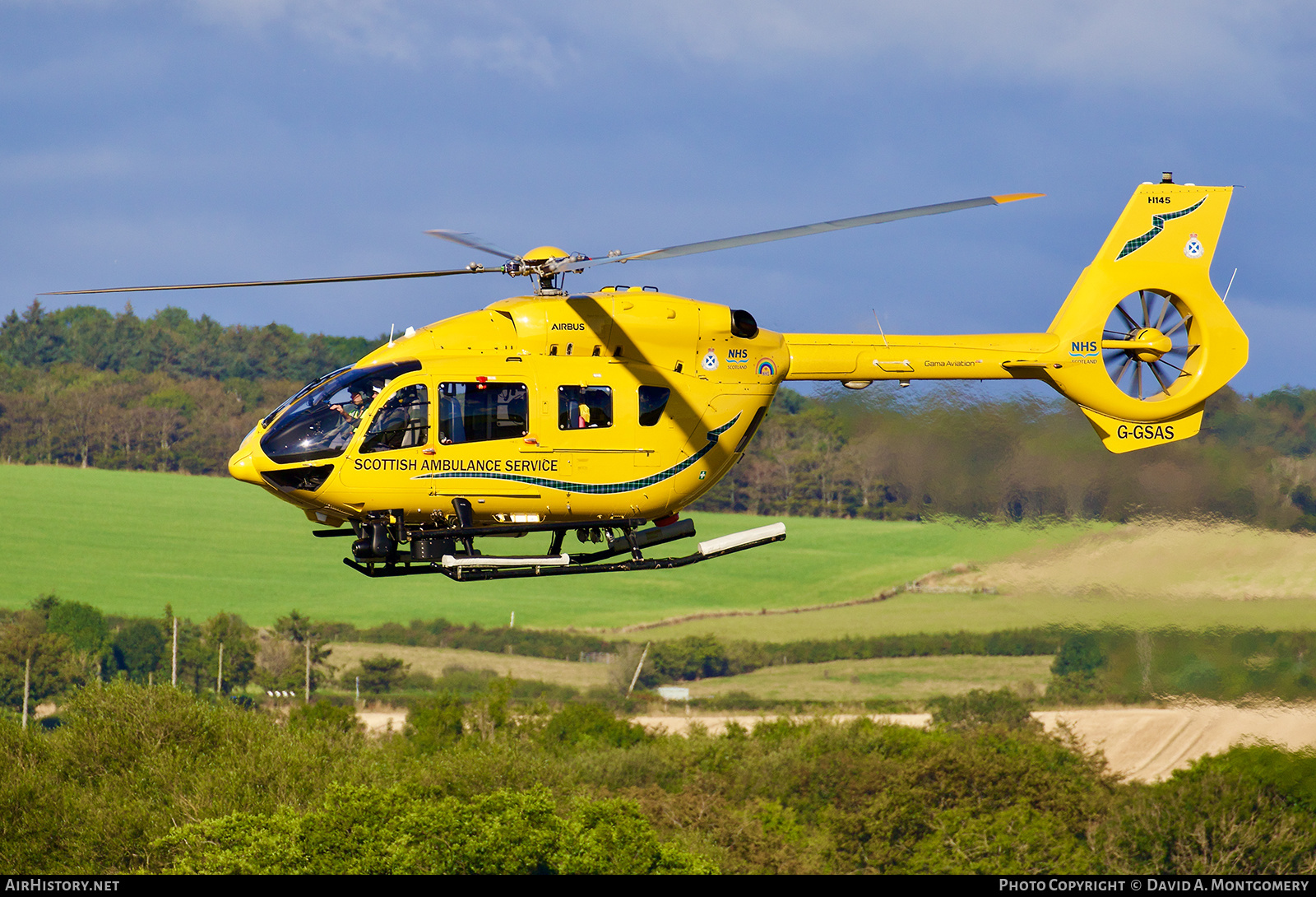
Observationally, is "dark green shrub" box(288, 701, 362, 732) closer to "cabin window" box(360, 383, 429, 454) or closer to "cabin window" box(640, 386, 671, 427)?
"cabin window" box(640, 386, 671, 427)

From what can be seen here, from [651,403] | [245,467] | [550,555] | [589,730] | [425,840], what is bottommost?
[589,730]

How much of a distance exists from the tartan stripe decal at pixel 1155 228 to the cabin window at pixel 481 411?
10342mm

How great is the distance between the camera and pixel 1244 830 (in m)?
60.7

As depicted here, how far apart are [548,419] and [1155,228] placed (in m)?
10.7

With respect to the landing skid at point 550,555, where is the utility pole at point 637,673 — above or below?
below

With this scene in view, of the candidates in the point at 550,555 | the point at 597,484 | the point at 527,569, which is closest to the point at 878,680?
the point at 597,484

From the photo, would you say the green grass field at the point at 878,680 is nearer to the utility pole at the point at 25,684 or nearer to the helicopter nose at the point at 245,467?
the utility pole at the point at 25,684

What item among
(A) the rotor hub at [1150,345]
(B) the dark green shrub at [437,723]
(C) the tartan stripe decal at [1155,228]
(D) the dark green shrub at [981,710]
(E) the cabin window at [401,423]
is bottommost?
(B) the dark green shrub at [437,723]

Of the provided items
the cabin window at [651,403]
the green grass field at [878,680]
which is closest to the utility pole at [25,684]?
the green grass field at [878,680]

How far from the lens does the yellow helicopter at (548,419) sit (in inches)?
705

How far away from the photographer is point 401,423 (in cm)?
Result: 1800

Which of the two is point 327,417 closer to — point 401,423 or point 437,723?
point 401,423
